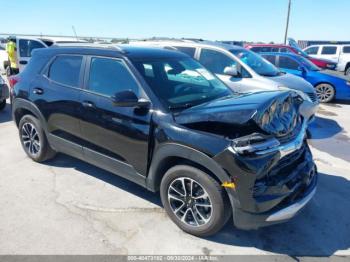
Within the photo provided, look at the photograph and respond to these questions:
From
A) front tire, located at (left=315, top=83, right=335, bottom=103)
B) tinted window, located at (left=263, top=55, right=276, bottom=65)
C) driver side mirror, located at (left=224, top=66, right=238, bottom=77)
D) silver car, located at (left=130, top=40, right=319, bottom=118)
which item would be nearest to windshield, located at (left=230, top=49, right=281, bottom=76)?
silver car, located at (left=130, top=40, right=319, bottom=118)

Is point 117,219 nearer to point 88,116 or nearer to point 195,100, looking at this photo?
point 88,116

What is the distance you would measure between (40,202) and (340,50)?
19.2 m

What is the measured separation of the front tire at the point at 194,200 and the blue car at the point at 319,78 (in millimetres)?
8245

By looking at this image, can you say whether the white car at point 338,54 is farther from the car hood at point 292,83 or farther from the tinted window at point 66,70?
the tinted window at point 66,70

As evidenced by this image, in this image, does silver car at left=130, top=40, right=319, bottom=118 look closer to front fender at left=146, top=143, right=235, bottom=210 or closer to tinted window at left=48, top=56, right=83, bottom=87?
tinted window at left=48, top=56, right=83, bottom=87

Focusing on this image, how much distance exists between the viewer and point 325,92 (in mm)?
10484

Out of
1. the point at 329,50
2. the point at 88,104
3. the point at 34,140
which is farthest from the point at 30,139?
the point at 329,50

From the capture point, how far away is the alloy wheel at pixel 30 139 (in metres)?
4.89

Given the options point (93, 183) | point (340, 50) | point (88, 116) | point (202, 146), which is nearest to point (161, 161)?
point (202, 146)

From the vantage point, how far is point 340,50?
18.6m

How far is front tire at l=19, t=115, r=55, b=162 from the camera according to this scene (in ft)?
15.6

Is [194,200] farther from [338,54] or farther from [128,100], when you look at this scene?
[338,54]

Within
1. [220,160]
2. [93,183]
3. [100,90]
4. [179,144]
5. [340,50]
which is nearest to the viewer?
[220,160]

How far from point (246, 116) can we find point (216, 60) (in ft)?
17.0
